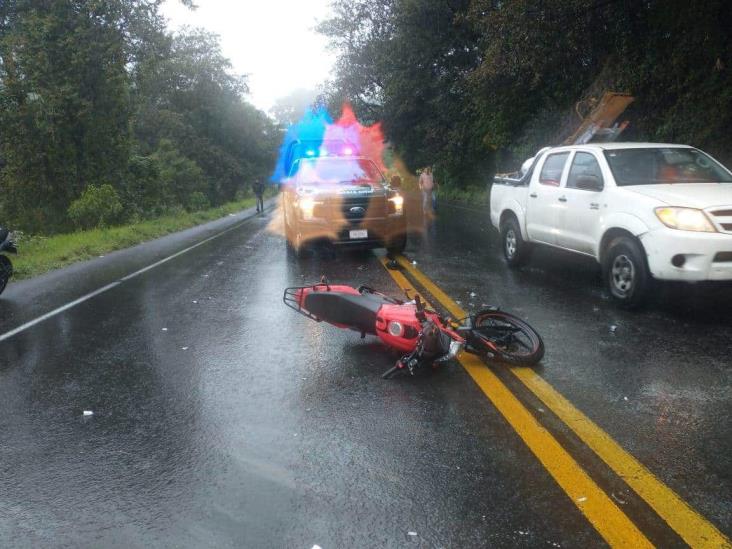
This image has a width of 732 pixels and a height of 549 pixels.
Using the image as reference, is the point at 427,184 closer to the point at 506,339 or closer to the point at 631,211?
the point at 631,211

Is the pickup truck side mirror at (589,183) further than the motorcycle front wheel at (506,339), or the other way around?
the pickup truck side mirror at (589,183)

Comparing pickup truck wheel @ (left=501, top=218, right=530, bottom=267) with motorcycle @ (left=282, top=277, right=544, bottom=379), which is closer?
motorcycle @ (left=282, top=277, right=544, bottom=379)

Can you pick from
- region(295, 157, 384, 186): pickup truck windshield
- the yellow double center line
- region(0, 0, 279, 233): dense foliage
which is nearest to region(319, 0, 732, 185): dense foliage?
region(295, 157, 384, 186): pickup truck windshield

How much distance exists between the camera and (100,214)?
2258cm

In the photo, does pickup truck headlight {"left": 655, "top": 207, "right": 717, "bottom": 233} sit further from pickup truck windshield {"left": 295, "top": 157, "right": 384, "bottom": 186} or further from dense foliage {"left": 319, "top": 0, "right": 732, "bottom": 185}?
dense foliage {"left": 319, "top": 0, "right": 732, "bottom": 185}

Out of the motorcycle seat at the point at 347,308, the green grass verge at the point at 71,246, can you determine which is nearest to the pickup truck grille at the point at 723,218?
the motorcycle seat at the point at 347,308

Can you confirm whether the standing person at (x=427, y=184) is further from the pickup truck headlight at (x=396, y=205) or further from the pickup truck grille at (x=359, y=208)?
the pickup truck grille at (x=359, y=208)

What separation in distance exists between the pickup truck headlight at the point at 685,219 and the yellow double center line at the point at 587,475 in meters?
2.87

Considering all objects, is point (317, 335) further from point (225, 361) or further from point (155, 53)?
point (155, 53)

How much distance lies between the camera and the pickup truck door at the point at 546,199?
9273 mm

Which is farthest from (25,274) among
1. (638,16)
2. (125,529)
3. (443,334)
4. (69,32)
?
(69,32)

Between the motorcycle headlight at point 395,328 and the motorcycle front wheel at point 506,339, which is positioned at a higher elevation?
the motorcycle headlight at point 395,328

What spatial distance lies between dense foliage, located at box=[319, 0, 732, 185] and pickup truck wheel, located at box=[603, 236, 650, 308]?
8.32 metres

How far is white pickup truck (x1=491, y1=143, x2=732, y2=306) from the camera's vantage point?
6762 millimetres
